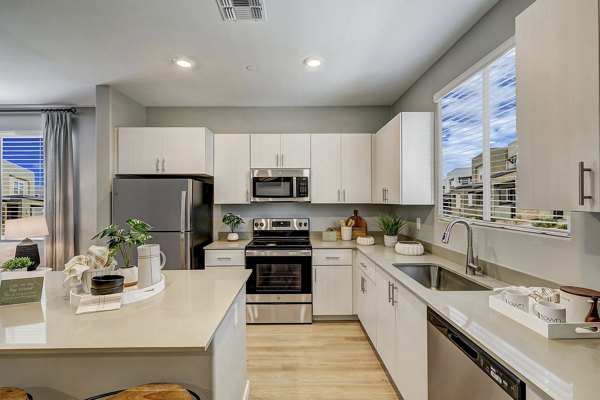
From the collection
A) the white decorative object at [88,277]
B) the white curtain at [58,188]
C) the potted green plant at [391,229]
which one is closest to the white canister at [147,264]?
the white decorative object at [88,277]

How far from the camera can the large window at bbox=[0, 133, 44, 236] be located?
13.1 feet

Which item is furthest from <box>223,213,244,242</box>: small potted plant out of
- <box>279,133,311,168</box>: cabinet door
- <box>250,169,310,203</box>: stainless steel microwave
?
<box>279,133,311,168</box>: cabinet door

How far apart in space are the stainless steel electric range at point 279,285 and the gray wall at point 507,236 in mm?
1317

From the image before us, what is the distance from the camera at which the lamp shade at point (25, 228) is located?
10.9ft

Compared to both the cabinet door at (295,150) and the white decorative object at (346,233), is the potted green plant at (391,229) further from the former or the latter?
the cabinet door at (295,150)

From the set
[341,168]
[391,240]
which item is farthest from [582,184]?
[341,168]

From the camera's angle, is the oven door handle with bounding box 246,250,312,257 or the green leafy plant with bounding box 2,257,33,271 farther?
the oven door handle with bounding box 246,250,312,257

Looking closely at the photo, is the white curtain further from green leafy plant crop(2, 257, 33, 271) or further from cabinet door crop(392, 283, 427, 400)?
cabinet door crop(392, 283, 427, 400)

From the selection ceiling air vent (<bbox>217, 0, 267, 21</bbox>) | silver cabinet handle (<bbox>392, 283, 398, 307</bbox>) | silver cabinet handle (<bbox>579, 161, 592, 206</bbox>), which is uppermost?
ceiling air vent (<bbox>217, 0, 267, 21</bbox>)

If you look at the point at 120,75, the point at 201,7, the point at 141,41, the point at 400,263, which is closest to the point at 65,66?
the point at 120,75

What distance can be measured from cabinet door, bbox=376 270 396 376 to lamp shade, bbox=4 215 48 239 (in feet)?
13.0

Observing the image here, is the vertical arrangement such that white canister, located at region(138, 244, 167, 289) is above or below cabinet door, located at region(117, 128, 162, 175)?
below

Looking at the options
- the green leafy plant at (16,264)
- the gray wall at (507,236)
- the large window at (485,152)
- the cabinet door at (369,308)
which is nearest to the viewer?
the gray wall at (507,236)

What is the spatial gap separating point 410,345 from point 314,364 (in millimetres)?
1023
